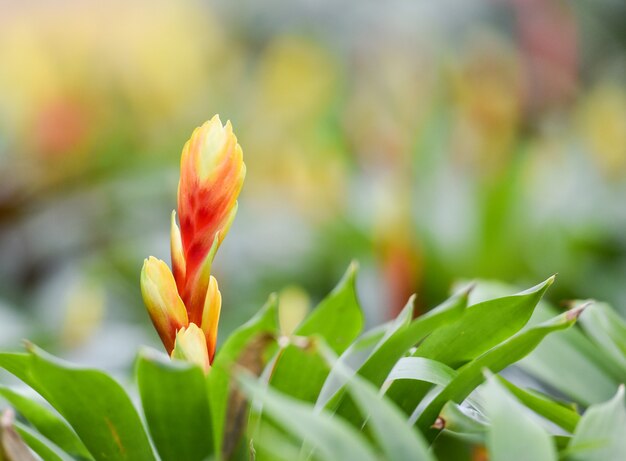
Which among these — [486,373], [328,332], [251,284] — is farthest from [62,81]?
[486,373]

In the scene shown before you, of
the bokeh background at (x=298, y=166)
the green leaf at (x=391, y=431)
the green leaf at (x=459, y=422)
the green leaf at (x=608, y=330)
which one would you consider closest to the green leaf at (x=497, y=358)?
the green leaf at (x=459, y=422)

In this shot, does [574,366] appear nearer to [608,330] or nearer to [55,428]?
[608,330]

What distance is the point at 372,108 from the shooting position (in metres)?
2.95

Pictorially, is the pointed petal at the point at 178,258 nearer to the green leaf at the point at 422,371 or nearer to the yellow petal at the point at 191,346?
the yellow petal at the point at 191,346

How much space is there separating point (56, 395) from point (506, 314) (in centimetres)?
32

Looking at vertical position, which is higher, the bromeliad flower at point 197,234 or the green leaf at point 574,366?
the bromeliad flower at point 197,234

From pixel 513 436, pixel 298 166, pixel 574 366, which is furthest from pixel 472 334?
pixel 298 166

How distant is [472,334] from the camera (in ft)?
2.20

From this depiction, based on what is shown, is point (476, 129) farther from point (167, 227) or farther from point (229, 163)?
point (229, 163)

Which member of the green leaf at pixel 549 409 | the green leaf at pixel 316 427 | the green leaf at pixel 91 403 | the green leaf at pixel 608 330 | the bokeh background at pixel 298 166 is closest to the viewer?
the green leaf at pixel 316 427

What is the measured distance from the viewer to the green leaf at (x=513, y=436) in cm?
52

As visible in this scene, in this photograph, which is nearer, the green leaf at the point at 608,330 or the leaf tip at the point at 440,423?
the leaf tip at the point at 440,423

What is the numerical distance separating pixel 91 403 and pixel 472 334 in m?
0.28

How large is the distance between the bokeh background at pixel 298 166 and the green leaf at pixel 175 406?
0.92 metres
